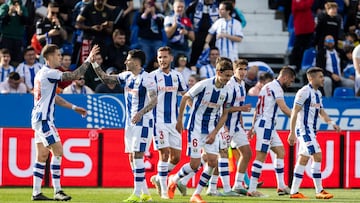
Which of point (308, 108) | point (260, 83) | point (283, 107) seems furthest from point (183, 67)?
point (308, 108)

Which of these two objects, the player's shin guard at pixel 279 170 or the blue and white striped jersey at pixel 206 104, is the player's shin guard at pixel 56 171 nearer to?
the blue and white striped jersey at pixel 206 104

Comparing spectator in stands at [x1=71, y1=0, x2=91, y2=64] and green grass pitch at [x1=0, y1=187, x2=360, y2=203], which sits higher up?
spectator in stands at [x1=71, y1=0, x2=91, y2=64]

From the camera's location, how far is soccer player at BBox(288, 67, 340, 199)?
59.2 feet

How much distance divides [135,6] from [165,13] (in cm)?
95

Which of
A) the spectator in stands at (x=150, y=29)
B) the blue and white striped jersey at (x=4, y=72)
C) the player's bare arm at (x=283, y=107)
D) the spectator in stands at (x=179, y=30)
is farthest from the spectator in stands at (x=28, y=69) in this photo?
the player's bare arm at (x=283, y=107)

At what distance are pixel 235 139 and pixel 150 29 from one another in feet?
22.0

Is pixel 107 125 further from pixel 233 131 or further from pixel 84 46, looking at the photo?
pixel 233 131

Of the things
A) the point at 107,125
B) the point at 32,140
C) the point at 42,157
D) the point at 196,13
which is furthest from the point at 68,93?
the point at 42,157

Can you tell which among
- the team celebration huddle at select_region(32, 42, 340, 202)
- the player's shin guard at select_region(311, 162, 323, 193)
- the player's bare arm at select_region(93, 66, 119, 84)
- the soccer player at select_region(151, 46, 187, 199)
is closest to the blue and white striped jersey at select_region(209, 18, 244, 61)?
the team celebration huddle at select_region(32, 42, 340, 202)

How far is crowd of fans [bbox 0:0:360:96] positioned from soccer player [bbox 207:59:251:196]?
512cm

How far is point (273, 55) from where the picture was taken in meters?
27.4

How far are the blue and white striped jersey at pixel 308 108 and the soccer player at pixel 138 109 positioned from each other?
2.68 metres

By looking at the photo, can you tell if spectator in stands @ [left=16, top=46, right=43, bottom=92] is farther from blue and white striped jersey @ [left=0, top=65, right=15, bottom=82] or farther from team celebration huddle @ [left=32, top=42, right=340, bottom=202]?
team celebration huddle @ [left=32, top=42, right=340, bottom=202]

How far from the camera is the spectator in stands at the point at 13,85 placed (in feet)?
76.1
